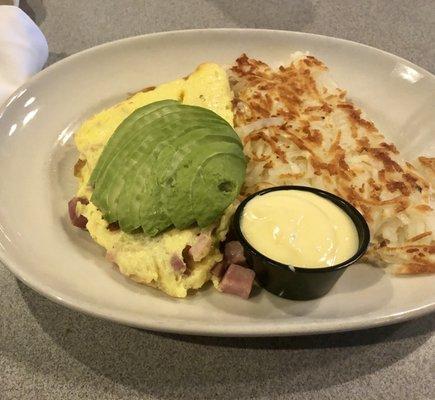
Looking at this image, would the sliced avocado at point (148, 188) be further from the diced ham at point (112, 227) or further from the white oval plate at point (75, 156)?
the white oval plate at point (75, 156)

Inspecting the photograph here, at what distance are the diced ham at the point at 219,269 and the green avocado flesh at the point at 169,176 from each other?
7.8 inches

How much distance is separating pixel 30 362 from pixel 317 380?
1.18 meters

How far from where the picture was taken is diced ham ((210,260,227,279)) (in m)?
2.22

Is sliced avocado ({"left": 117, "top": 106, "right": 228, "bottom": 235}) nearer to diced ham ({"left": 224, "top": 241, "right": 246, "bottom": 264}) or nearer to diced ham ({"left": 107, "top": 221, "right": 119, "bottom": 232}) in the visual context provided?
diced ham ({"left": 107, "top": 221, "right": 119, "bottom": 232})

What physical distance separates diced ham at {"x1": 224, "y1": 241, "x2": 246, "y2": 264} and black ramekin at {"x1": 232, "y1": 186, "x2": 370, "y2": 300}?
0.15 feet

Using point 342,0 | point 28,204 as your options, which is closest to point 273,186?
point 28,204

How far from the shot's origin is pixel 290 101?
279 cm

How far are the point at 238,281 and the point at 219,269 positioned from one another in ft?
0.39

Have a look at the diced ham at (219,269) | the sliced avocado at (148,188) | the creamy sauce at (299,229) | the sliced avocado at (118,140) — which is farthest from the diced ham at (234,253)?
the sliced avocado at (118,140)

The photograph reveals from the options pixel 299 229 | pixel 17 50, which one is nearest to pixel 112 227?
pixel 299 229

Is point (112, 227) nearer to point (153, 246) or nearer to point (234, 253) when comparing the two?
point (153, 246)

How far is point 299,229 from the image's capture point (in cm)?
209

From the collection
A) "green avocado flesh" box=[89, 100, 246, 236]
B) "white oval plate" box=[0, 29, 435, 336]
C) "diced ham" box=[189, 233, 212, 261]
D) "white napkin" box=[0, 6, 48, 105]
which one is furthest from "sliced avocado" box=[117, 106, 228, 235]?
"white napkin" box=[0, 6, 48, 105]

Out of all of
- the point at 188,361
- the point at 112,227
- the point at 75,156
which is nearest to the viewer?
the point at 188,361
